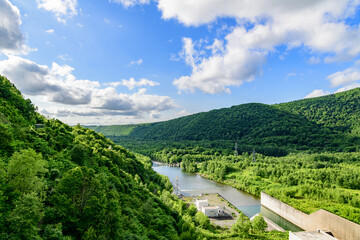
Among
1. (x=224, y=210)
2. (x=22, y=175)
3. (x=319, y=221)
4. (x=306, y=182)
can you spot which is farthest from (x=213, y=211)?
(x=22, y=175)

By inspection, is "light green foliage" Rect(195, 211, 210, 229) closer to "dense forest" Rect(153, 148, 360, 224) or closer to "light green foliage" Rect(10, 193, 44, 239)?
"dense forest" Rect(153, 148, 360, 224)

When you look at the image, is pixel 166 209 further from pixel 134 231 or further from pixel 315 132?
pixel 315 132

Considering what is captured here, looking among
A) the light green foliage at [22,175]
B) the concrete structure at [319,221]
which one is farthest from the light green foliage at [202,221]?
the light green foliage at [22,175]

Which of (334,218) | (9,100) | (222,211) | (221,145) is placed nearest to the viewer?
(9,100)

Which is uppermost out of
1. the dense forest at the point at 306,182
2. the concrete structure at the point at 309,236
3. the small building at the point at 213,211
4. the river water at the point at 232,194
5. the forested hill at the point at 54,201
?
the forested hill at the point at 54,201

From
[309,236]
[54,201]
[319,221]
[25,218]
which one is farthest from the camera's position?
[319,221]

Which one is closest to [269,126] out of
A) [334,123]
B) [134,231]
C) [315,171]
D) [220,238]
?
[334,123]

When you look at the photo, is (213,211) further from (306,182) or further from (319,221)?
(306,182)

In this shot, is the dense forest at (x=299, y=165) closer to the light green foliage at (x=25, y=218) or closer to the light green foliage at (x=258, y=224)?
the light green foliage at (x=258, y=224)

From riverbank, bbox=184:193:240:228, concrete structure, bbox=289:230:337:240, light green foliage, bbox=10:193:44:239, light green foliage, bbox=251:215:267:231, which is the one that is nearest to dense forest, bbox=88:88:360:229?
concrete structure, bbox=289:230:337:240
